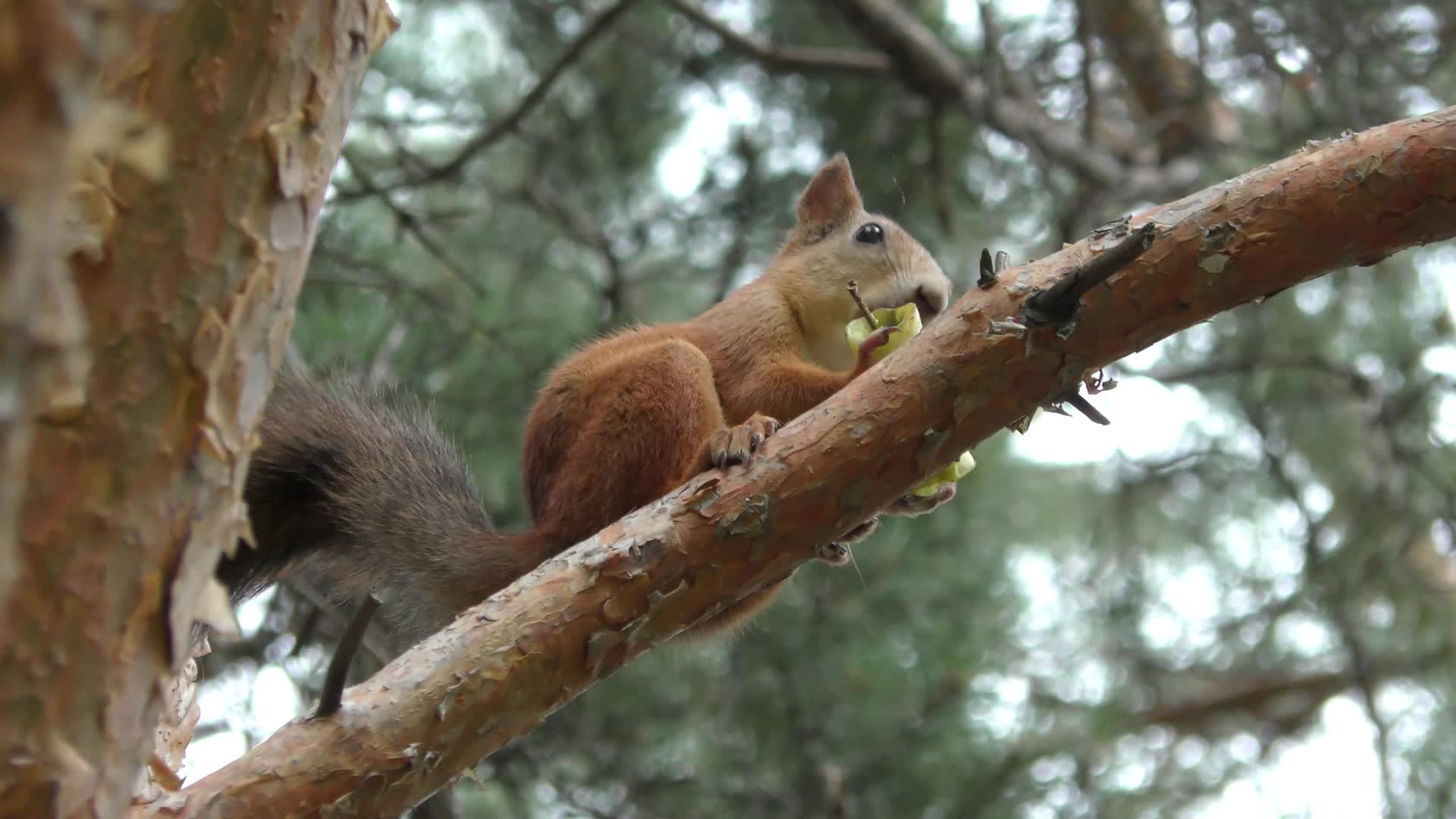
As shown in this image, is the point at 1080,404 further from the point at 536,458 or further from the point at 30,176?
the point at 30,176

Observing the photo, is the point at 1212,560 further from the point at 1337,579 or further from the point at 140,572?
the point at 140,572

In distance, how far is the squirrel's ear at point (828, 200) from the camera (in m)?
2.99

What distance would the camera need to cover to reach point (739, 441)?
5.87ft

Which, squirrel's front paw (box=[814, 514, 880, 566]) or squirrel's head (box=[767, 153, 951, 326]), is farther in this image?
squirrel's head (box=[767, 153, 951, 326])

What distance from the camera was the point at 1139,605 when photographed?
486 cm

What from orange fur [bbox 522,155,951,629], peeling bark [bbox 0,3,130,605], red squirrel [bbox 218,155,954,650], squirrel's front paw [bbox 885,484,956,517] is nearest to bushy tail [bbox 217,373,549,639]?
red squirrel [bbox 218,155,954,650]

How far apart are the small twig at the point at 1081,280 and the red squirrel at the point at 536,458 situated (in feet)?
1.41

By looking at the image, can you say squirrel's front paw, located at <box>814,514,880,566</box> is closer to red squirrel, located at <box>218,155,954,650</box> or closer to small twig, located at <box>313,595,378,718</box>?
red squirrel, located at <box>218,155,954,650</box>

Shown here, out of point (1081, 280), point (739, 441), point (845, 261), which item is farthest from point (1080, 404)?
point (845, 261)

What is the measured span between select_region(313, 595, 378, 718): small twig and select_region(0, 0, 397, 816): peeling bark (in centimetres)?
31

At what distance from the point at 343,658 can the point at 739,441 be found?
2.09 ft

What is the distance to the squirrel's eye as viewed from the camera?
9.27 ft

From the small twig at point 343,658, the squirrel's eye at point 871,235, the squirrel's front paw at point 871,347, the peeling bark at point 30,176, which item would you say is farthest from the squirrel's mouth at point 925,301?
the peeling bark at point 30,176

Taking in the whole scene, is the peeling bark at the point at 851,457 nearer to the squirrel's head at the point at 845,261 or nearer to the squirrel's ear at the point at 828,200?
the squirrel's head at the point at 845,261
